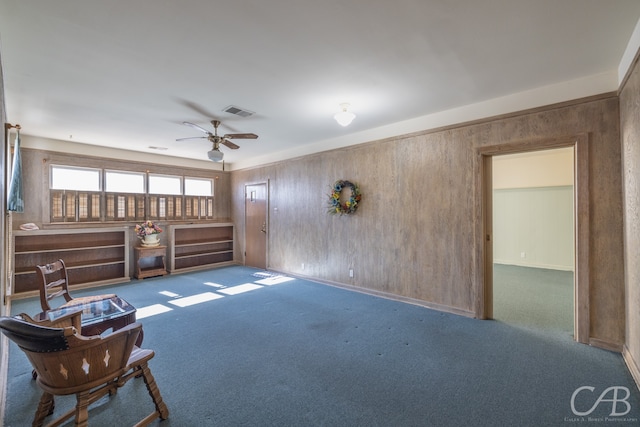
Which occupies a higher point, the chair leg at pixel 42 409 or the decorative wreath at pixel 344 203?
the decorative wreath at pixel 344 203

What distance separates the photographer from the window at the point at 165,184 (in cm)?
655

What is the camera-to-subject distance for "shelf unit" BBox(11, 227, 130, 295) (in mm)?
4848

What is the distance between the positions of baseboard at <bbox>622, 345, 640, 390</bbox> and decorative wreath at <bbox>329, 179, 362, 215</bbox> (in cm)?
341

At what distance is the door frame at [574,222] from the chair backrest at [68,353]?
3.63m

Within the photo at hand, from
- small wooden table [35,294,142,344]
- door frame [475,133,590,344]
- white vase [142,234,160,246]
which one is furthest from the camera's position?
white vase [142,234,160,246]

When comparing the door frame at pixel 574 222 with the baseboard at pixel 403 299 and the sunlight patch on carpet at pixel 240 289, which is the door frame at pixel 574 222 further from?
the sunlight patch on carpet at pixel 240 289

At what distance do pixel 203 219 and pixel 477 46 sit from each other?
6734mm

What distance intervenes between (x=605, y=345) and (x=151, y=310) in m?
5.22

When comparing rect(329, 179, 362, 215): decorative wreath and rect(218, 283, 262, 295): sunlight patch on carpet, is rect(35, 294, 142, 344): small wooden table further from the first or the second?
rect(329, 179, 362, 215): decorative wreath

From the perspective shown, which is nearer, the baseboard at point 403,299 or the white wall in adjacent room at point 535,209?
the baseboard at point 403,299

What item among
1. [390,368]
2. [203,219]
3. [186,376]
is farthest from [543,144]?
[203,219]

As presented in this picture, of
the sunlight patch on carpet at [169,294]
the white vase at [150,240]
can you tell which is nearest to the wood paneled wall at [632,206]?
the sunlight patch on carpet at [169,294]

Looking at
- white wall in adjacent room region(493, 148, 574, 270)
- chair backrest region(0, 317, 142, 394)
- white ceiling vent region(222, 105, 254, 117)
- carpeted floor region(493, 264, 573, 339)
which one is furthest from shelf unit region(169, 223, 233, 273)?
white wall in adjacent room region(493, 148, 574, 270)

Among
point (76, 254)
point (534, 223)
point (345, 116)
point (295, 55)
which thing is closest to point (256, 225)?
point (76, 254)
